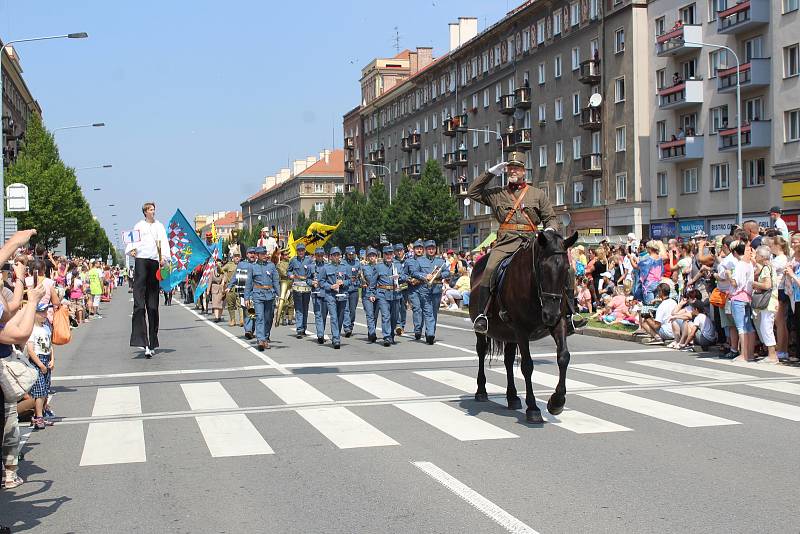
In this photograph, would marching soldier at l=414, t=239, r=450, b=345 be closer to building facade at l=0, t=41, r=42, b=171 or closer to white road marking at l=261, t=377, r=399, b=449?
white road marking at l=261, t=377, r=399, b=449

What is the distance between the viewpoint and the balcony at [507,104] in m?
67.0

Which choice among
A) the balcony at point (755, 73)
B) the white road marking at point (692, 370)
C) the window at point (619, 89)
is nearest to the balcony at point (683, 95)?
the balcony at point (755, 73)

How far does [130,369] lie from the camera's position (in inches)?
617

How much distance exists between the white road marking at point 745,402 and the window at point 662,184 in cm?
4059

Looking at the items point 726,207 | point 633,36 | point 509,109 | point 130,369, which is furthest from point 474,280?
point 509,109

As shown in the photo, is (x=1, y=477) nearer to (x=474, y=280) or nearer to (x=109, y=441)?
(x=109, y=441)

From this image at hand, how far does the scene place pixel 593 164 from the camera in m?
55.8

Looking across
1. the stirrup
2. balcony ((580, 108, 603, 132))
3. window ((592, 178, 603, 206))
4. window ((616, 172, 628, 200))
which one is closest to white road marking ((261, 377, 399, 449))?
the stirrup

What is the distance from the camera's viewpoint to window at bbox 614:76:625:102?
53156 millimetres

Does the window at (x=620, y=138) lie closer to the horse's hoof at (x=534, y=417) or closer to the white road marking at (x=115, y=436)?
the white road marking at (x=115, y=436)

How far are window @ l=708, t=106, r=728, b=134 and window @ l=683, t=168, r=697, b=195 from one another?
8.14 feet

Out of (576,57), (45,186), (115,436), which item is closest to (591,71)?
(576,57)

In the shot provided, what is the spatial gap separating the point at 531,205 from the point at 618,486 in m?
4.20

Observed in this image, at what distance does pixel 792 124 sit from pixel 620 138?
13.1 meters
